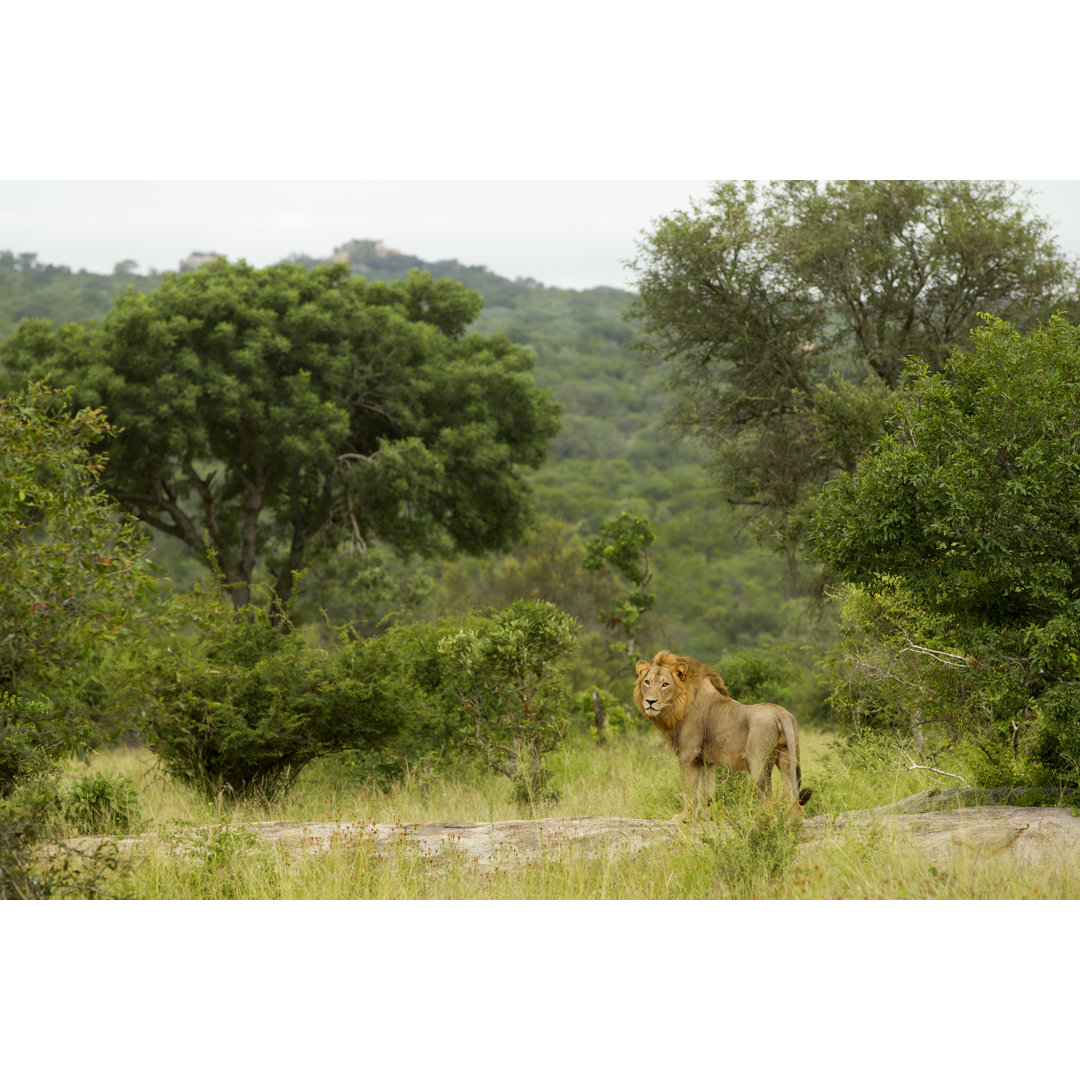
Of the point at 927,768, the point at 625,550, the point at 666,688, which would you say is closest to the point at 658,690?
the point at 666,688

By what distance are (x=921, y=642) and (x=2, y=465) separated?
7.75 metres

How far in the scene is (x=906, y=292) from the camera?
17188mm

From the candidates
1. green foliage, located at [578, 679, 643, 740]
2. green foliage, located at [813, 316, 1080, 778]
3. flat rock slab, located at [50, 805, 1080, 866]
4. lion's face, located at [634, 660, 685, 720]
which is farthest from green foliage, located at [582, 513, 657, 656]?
green foliage, located at [813, 316, 1080, 778]

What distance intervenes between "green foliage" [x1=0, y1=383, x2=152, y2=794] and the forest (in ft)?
0.08

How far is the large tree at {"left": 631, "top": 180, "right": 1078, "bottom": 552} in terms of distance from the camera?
1652 cm

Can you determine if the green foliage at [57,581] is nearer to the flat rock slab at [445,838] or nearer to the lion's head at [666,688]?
the flat rock slab at [445,838]

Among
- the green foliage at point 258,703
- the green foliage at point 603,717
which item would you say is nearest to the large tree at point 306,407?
the green foliage at point 603,717

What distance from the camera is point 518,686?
1073 centimetres

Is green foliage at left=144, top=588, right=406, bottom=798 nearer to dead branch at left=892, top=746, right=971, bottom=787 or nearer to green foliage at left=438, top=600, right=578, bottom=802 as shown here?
green foliage at left=438, top=600, right=578, bottom=802

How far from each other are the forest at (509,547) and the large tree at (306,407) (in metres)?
0.09

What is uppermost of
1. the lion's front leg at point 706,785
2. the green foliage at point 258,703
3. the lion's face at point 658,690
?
the lion's face at point 658,690

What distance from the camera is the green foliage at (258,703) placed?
10.2 meters

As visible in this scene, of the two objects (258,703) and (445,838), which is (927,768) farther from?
(258,703)

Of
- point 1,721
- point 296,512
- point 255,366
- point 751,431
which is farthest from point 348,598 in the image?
point 1,721
